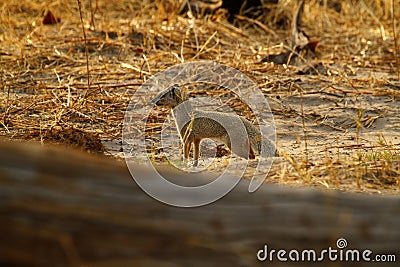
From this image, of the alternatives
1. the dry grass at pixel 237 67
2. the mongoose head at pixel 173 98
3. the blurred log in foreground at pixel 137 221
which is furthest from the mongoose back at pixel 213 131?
the blurred log in foreground at pixel 137 221

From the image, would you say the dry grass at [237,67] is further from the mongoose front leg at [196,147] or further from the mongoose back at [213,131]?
the mongoose front leg at [196,147]

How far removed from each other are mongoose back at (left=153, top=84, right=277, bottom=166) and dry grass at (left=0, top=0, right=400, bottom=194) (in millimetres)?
205

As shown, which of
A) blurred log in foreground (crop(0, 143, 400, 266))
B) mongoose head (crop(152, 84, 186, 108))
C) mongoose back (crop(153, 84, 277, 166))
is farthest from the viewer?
mongoose head (crop(152, 84, 186, 108))

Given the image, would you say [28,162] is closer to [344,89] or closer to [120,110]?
[120,110]

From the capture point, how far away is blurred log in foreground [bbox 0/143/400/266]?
165 centimetres

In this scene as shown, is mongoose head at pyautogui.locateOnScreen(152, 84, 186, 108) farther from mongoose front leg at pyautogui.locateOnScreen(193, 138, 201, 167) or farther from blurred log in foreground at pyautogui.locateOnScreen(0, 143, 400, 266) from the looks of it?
blurred log in foreground at pyautogui.locateOnScreen(0, 143, 400, 266)

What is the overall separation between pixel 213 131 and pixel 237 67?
1834 millimetres

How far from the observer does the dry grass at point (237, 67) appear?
4.06m

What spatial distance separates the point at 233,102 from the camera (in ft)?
17.0

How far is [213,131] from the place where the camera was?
157 inches

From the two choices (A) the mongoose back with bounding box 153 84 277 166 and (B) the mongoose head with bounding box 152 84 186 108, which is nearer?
(A) the mongoose back with bounding box 153 84 277 166

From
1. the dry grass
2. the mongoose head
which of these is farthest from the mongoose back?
the dry grass

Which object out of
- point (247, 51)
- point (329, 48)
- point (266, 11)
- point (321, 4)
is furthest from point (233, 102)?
point (321, 4)

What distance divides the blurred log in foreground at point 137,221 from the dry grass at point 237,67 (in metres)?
1.33
